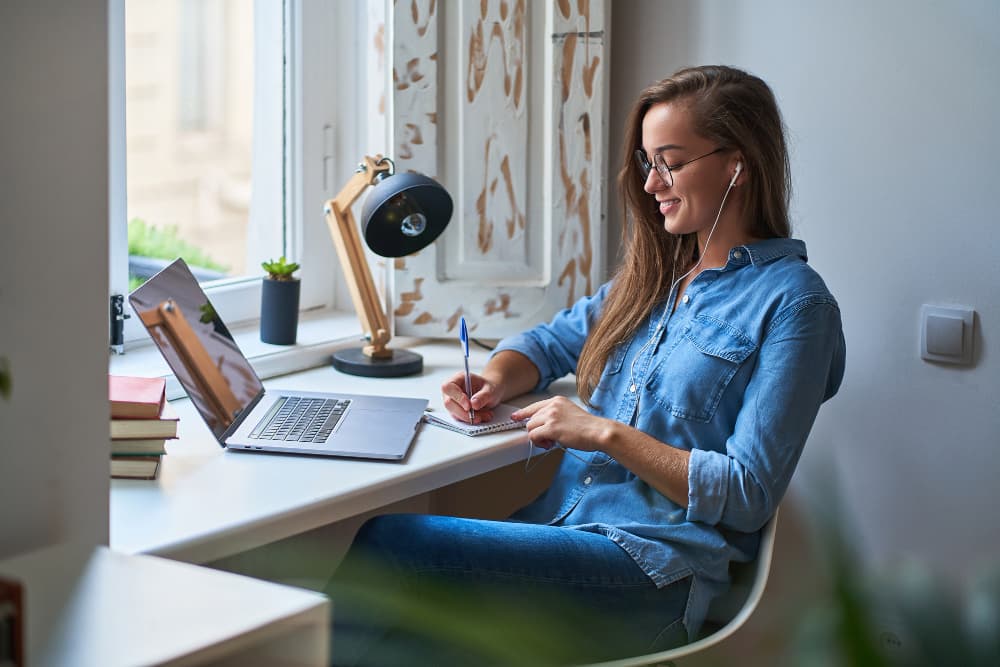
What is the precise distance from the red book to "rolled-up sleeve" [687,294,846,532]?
0.70 m

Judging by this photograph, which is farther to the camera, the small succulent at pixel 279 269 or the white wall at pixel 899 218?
the small succulent at pixel 279 269

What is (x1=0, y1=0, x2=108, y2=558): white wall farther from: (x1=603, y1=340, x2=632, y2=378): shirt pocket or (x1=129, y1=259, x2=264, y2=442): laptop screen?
(x1=603, y1=340, x2=632, y2=378): shirt pocket

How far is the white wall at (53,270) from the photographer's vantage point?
3.45ft

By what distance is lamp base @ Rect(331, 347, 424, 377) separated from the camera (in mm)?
1965

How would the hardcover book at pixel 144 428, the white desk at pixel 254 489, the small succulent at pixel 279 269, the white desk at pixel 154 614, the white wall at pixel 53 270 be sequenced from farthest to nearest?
the small succulent at pixel 279 269, the hardcover book at pixel 144 428, the white desk at pixel 254 489, the white wall at pixel 53 270, the white desk at pixel 154 614

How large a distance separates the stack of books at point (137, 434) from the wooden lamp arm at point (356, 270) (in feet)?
2.02

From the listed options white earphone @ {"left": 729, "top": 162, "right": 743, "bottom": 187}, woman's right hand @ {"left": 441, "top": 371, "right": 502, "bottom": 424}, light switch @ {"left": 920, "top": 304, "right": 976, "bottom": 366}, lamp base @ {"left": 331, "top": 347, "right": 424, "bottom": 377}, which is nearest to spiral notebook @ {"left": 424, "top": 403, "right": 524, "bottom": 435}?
woman's right hand @ {"left": 441, "top": 371, "right": 502, "bottom": 424}

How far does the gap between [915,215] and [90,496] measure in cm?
139

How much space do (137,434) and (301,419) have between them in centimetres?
28

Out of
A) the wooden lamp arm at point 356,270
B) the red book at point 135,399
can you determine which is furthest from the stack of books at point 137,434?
the wooden lamp arm at point 356,270

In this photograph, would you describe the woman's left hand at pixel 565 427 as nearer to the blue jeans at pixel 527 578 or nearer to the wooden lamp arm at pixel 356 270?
the blue jeans at pixel 527 578

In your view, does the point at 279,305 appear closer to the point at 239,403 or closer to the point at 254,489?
the point at 239,403

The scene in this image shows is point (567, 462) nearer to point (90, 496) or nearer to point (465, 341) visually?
point (465, 341)

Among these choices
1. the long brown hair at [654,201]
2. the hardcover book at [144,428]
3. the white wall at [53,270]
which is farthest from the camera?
the long brown hair at [654,201]
